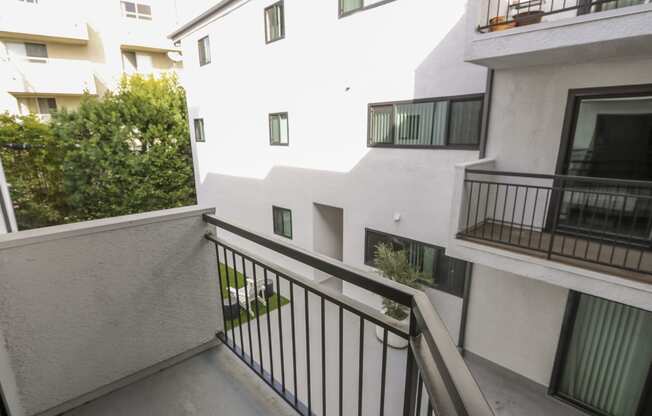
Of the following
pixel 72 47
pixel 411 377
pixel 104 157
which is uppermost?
pixel 72 47

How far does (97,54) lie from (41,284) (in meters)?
15.7

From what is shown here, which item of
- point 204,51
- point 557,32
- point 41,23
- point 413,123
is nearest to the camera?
point 557,32

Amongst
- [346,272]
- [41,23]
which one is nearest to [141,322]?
[346,272]

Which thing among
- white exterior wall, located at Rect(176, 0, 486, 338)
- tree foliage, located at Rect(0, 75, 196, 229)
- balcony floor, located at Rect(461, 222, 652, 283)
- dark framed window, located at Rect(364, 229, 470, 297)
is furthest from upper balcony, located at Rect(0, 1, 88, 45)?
balcony floor, located at Rect(461, 222, 652, 283)

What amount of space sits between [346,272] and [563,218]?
13.1ft

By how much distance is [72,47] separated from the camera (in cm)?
1270

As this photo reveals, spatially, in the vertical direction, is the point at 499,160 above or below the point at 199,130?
below

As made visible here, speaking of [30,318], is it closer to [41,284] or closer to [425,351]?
[41,284]

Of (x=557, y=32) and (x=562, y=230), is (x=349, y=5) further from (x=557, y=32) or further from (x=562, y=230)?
(x=562, y=230)

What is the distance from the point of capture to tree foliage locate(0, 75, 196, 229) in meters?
9.13

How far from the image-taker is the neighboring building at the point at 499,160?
315 cm

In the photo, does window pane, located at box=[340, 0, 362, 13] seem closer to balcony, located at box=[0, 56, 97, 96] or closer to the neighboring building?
the neighboring building

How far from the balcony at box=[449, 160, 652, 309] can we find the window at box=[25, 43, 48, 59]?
644 inches

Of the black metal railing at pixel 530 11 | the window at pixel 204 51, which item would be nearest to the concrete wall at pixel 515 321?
the black metal railing at pixel 530 11
